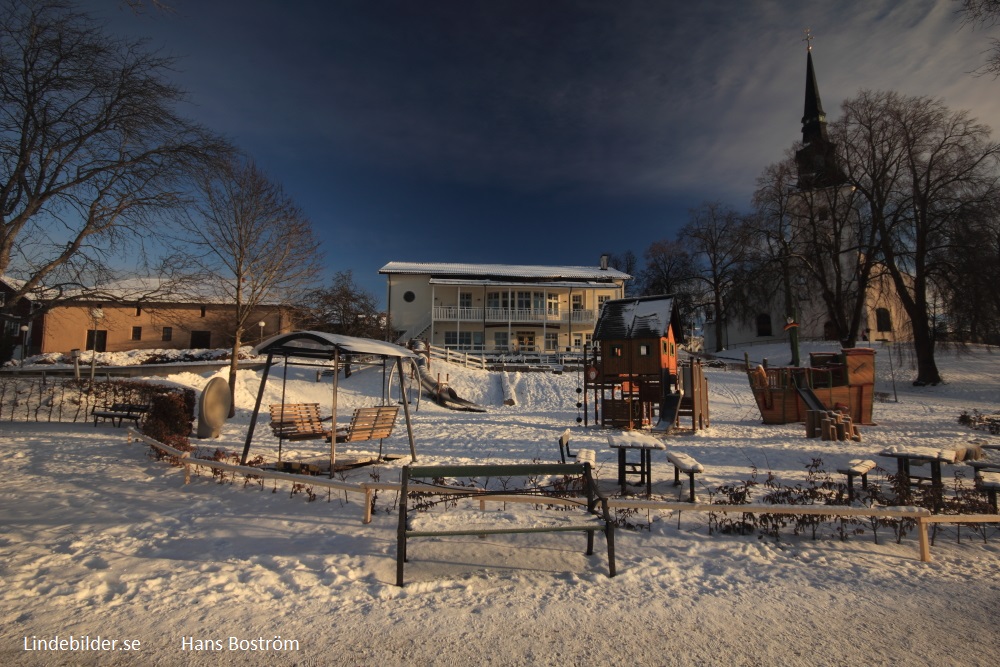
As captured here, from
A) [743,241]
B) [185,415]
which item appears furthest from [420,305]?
[185,415]

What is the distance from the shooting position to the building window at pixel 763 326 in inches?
1834

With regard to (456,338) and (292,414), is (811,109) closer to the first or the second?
(456,338)

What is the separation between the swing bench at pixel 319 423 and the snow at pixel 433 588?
7.09ft

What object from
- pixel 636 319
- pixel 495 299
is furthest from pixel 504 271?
pixel 636 319

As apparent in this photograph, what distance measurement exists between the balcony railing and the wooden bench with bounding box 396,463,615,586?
108ft

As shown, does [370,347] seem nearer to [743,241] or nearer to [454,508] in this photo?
[454,508]

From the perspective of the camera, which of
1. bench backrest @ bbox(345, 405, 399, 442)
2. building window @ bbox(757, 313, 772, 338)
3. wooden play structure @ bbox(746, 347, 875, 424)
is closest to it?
bench backrest @ bbox(345, 405, 399, 442)

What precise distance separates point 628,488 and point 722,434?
25.3ft

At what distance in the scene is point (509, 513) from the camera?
664 cm

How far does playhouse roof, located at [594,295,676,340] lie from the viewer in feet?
54.9

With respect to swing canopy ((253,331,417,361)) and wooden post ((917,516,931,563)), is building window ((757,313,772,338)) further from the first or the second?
wooden post ((917,516,931,563))

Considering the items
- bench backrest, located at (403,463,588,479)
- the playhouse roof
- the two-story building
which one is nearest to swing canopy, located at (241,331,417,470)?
bench backrest, located at (403,463,588,479)

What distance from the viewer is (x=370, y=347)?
905 centimetres

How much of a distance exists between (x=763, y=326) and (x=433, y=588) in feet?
161
